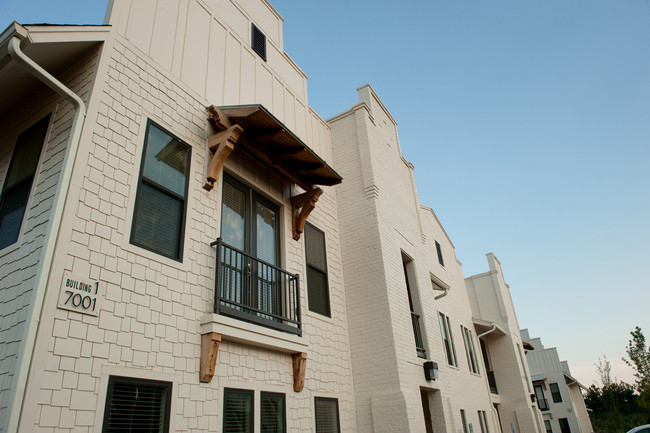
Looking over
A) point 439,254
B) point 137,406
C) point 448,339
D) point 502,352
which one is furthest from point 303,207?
point 502,352

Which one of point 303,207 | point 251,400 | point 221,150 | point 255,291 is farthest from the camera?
point 303,207

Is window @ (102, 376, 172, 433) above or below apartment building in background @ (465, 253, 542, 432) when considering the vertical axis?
below

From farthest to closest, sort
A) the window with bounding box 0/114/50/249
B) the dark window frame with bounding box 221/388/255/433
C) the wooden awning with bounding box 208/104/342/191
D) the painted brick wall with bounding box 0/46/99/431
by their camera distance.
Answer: the wooden awning with bounding box 208/104/342/191
the dark window frame with bounding box 221/388/255/433
the window with bounding box 0/114/50/249
the painted brick wall with bounding box 0/46/99/431

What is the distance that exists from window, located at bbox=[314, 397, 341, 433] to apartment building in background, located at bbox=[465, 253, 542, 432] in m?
12.6

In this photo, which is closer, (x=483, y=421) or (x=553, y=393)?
(x=483, y=421)

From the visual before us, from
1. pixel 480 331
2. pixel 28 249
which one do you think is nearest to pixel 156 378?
pixel 28 249

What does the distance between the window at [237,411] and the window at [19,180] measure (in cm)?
317

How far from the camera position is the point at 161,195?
5.70 m

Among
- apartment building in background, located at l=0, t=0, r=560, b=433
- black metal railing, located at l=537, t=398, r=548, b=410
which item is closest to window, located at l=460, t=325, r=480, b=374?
apartment building in background, located at l=0, t=0, r=560, b=433

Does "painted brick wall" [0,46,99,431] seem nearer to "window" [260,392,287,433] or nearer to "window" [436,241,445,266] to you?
"window" [260,392,287,433]

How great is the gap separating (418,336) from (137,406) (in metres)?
7.39

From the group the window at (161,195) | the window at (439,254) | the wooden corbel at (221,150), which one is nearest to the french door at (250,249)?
the wooden corbel at (221,150)

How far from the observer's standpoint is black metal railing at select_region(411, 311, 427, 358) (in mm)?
10227

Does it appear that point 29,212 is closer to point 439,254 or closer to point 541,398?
point 439,254
